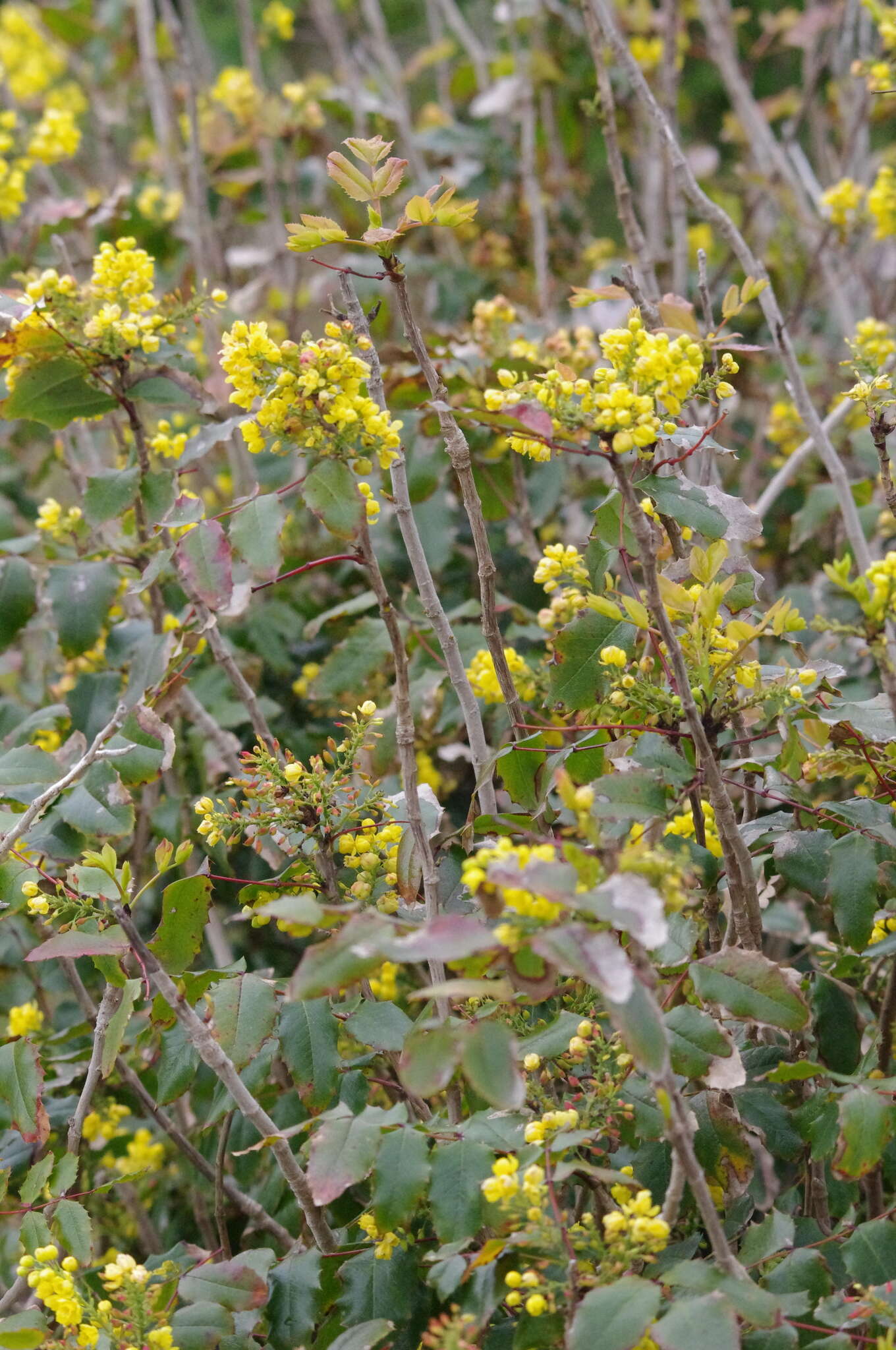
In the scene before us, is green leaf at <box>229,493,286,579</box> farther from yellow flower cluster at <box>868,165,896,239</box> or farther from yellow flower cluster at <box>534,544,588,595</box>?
yellow flower cluster at <box>868,165,896,239</box>

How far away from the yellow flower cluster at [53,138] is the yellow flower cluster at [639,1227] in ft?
6.23

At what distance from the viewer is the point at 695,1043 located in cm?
84

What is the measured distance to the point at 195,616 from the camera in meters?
1.27

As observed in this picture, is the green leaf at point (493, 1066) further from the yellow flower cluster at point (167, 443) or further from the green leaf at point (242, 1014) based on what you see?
the yellow flower cluster at point (167, 443)

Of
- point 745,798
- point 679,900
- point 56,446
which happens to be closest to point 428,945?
point 679,900

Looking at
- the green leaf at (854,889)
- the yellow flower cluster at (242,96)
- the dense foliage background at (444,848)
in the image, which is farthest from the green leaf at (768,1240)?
the yellow flower cluster at (242,96)

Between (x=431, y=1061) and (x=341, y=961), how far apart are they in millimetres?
78

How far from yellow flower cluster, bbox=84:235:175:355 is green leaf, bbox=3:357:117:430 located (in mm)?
60

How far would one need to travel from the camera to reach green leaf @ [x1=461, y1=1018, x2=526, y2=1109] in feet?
2.19

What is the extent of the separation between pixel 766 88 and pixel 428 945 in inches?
168

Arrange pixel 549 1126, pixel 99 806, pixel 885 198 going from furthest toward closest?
pixel 885 198 → pixel 99 806 → pixel 549 1126

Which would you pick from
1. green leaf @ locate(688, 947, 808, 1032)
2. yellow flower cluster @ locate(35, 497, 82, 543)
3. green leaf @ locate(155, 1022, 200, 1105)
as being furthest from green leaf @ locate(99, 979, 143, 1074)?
yellow flower cluster @ locate(35, 497, 82, 543)

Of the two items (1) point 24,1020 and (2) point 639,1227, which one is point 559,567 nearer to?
(2) point 639,1227

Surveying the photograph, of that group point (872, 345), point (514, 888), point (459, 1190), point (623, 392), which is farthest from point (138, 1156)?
point (872, 345)
